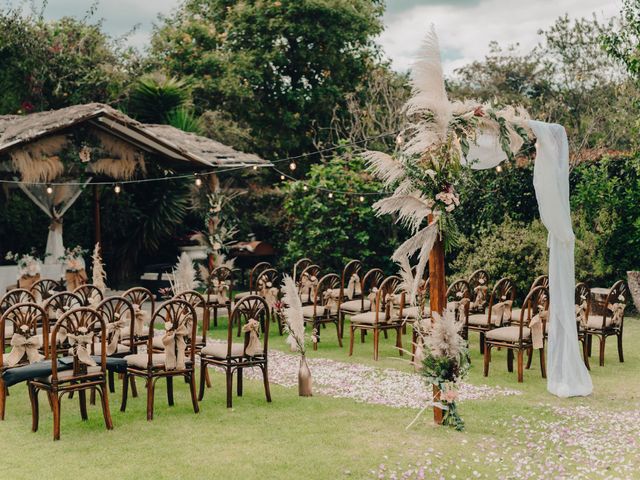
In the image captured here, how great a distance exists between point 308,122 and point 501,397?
17.6 meters

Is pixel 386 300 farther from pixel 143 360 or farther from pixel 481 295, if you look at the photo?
pixel 143 360

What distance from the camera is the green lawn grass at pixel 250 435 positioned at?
18.6 feet

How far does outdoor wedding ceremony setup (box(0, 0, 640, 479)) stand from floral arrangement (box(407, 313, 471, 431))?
2 cm

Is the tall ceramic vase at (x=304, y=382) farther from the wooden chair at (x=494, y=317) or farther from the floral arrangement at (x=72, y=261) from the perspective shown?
the floral arrangement at (x=72, y=261)

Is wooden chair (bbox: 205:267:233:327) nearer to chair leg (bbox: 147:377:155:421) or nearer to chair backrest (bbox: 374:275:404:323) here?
chair backrest (bbox: 374:275:404:323)

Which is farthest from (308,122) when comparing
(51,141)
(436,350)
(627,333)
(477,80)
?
(436,350)

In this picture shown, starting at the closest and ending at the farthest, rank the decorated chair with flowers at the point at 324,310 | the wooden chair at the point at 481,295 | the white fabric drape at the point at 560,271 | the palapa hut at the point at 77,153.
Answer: the white fabric drape at the point at 560,271 < the wooden chair at the point at 481,295 < the decorated chair with flowers at the point at 324,310 < the palapa hut at the point at 77,153

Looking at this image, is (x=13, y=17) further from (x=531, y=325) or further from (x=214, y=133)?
(x=531, y=325)

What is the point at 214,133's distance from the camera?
2173cm

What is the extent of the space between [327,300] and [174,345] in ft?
13.5

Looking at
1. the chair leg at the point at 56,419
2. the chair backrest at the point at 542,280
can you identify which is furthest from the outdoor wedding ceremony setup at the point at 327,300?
the chair backrest at the point at 542,280

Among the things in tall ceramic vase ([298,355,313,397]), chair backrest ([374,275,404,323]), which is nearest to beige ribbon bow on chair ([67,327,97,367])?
tall ceramic vase ([298,355,313,397])

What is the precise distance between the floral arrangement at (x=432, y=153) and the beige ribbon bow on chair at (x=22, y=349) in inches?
138

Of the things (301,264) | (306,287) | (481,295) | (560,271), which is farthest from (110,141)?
(560,271)
